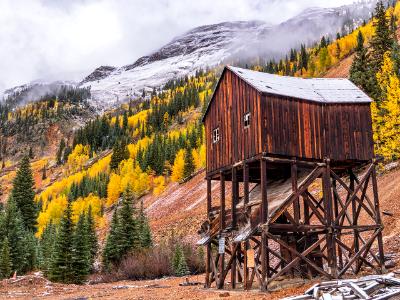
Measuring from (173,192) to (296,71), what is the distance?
235 feet

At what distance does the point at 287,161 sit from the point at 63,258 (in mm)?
28111

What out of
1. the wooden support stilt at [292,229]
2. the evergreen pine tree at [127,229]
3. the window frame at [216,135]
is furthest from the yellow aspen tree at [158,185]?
the wooden support stilt at [292,229]

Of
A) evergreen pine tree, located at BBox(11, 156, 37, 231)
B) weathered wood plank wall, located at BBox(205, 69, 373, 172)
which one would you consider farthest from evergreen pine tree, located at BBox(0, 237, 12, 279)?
weathered wood plank wall, located at BBox(205, 69, 373, 172)

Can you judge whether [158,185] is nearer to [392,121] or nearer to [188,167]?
[188,167]

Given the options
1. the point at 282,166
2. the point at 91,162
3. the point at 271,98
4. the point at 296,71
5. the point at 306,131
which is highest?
the point at 296,71

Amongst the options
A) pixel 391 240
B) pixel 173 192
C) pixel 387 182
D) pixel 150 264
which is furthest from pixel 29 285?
pixel 173 192

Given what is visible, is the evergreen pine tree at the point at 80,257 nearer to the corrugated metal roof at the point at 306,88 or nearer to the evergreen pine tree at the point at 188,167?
the corrugated metal roof at the point at 306,88

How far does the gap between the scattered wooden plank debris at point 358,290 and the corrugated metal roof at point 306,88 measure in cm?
975

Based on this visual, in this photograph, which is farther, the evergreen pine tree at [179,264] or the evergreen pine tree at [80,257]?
the evergreen pine tree at [80,257]

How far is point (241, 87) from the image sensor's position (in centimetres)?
2364

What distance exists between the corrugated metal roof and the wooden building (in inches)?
2.2

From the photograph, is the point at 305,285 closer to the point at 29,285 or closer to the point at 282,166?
the point at 282,166

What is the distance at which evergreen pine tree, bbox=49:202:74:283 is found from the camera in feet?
137

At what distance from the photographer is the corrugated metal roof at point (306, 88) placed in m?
22.8
